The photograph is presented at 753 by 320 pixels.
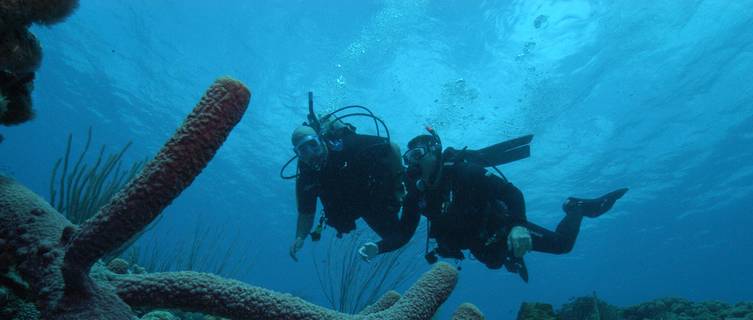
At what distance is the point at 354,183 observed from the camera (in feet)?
22.5

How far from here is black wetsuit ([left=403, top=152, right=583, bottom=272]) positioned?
6523 millimetres

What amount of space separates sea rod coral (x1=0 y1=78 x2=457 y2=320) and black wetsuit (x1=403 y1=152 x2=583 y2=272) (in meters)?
4.70

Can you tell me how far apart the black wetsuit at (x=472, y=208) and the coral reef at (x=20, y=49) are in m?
5.24

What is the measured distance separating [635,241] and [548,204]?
721 inches

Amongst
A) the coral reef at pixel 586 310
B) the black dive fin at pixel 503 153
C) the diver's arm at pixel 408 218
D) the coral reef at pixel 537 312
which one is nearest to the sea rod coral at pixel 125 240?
the coral reef at pixel 537 312

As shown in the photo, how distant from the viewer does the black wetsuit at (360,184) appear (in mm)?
6867

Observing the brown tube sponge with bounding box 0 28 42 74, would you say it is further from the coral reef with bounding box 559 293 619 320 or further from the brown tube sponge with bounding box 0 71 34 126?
the coral reef with bounding box 559 293 619 320

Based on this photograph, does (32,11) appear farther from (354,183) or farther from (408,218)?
(408,218)

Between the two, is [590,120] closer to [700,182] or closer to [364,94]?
[364,94]

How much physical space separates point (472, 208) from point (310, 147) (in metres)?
2.90

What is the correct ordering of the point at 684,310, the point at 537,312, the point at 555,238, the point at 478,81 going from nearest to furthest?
1. the point at 537,312
2. the point at 555,238
3. the point at 684,310
4. the point at 478,81

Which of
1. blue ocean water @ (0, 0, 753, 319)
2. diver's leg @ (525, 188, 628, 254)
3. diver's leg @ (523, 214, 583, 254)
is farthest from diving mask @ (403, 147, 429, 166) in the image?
blue ocean water @ (0, 0, 753, 319)

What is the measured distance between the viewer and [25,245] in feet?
5.13

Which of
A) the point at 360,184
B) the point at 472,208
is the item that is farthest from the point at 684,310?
the point at 360,184
